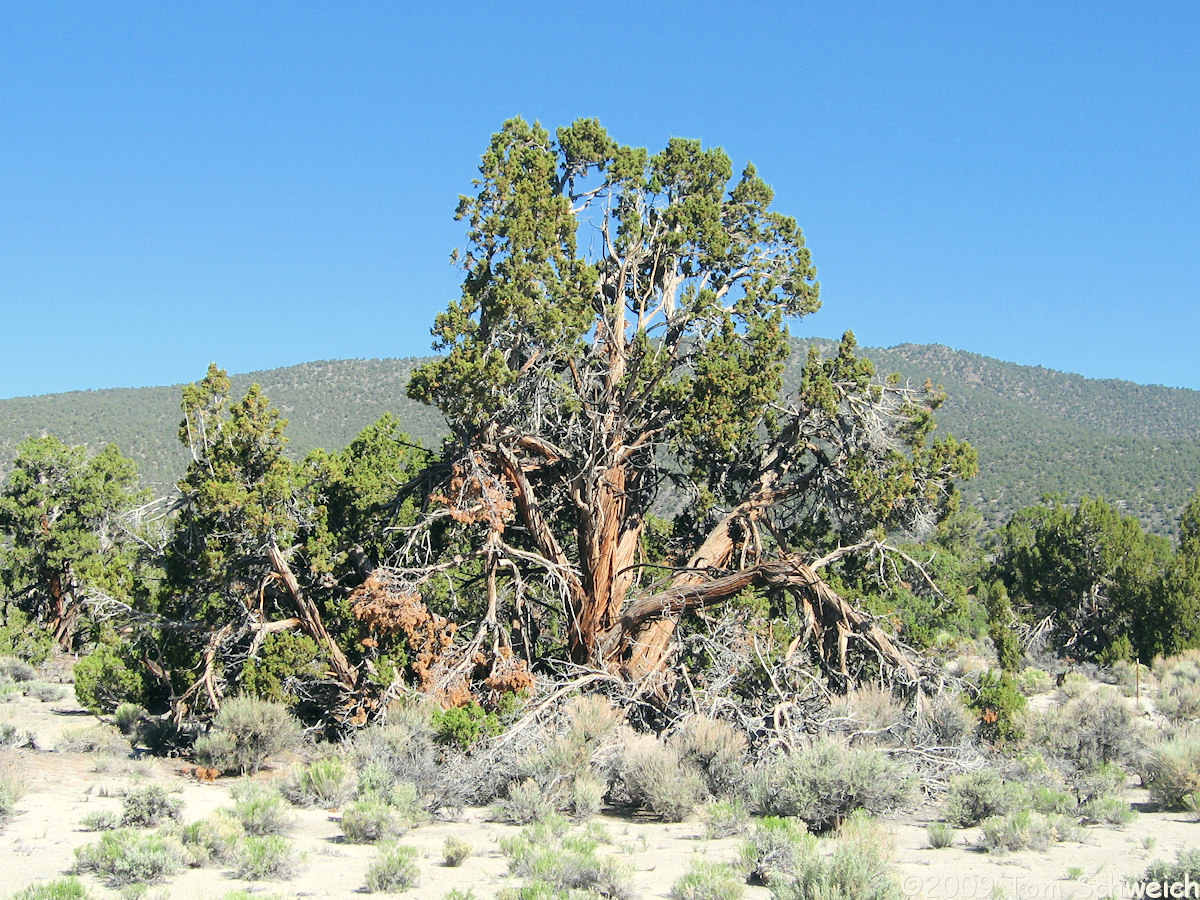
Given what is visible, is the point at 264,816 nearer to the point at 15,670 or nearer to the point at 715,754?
the point at 715,754

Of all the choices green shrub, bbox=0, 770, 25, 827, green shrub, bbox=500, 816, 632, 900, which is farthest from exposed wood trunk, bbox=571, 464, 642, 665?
green shrub, bbox=0, 770, 25, 827

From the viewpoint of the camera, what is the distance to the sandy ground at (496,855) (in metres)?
7.68

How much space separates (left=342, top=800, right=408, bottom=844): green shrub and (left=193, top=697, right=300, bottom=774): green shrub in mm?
3842

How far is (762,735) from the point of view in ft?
40.9

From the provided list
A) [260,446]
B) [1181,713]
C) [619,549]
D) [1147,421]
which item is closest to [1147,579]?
[1181,713]

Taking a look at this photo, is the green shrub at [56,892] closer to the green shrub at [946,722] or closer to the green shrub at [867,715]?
the green shrub at [867,715]

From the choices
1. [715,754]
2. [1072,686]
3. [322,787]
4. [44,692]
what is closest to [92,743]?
[322,787]

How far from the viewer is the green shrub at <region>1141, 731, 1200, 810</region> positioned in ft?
34.6

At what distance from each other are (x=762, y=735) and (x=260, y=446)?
7.33 metres

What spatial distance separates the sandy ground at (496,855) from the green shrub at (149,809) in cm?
33

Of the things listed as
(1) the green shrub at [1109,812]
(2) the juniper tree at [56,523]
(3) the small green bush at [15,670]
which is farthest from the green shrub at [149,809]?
(2) the juniper tree at [56,523]

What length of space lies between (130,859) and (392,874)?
1929mm

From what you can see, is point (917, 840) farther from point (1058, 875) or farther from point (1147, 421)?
point (1147, 421)

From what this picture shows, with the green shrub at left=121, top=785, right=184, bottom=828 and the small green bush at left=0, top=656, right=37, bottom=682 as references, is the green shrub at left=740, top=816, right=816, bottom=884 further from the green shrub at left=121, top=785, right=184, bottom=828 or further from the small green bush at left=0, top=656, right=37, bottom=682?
the small green bush at left=0, top=656, right=37, bottom=682
